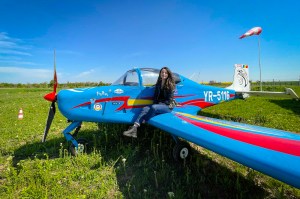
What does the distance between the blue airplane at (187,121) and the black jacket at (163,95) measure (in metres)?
0.28

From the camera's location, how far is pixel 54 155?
5629mm

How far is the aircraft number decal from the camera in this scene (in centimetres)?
756

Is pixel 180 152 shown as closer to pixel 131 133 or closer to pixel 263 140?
pixel 131 133

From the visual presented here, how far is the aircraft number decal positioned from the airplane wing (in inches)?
130

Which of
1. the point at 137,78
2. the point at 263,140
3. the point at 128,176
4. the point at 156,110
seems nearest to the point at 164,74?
the point at 137,78

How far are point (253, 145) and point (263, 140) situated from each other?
0.27 metres

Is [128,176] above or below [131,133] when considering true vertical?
below

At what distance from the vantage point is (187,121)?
469 centimetres

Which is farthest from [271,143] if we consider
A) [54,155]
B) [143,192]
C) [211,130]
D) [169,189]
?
[54,155]

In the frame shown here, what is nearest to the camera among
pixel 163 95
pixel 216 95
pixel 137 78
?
pixel 163 95

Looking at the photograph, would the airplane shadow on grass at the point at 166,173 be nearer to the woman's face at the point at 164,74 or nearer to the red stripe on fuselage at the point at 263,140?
the red stripe on fuselage at the point at 263,140

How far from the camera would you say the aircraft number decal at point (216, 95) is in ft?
24.8

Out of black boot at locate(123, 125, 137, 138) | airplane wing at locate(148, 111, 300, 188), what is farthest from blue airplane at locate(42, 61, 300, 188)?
black boot at locate(123, 125, 137, 138)

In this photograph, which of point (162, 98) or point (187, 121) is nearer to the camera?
point (187, 121)
